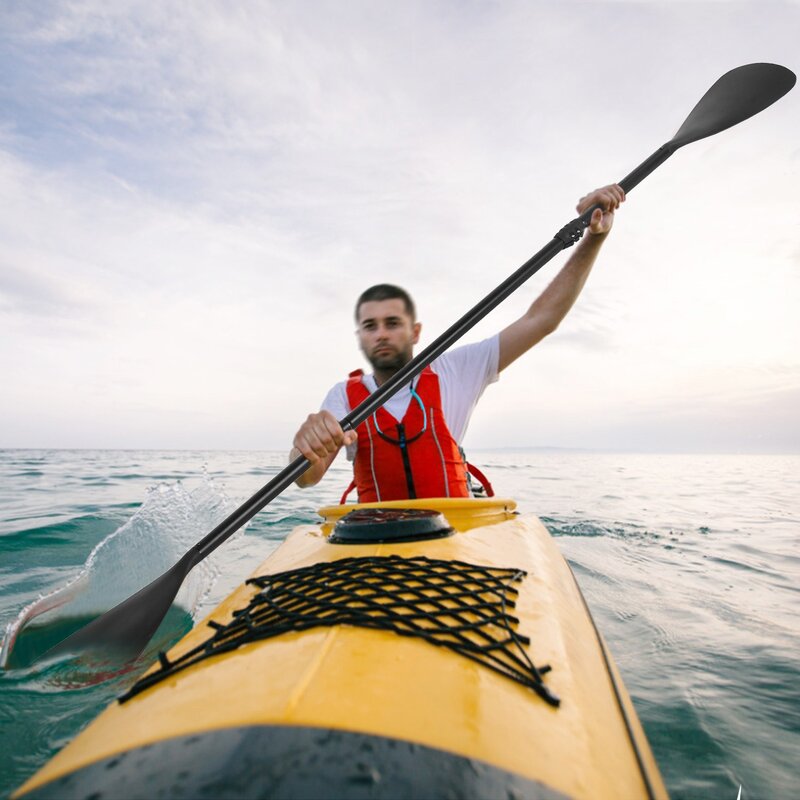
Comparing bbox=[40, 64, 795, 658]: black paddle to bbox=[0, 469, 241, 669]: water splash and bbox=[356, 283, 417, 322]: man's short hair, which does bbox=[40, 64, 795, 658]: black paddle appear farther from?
bbox=[356, 283, 417, 322]: man's short hair

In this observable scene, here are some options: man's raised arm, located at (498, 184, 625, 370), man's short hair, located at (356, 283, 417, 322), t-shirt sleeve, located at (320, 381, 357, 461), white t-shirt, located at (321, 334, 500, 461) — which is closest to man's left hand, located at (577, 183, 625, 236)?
man's raised arm, located at (498, 184, 625, 370)

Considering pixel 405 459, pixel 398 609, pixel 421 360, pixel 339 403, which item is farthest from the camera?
pixel 339 403

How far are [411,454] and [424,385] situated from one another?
45cm

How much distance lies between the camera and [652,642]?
9.14 ft

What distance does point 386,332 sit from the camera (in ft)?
10.9

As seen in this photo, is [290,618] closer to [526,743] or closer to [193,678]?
[193,678]

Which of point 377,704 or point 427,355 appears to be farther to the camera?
point 427,355

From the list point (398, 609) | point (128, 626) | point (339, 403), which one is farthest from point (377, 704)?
point (339, 403)

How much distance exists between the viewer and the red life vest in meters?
3.02

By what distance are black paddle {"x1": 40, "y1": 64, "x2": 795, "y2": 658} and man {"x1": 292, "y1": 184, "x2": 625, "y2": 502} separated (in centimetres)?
37

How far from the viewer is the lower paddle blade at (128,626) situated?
84.4 inches

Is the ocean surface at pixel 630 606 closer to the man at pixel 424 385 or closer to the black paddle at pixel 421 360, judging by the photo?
the black paddle at pixel 421 360

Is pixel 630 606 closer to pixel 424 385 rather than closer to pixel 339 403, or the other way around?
pixel 424 385

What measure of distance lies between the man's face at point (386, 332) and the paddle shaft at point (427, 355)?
77cm
